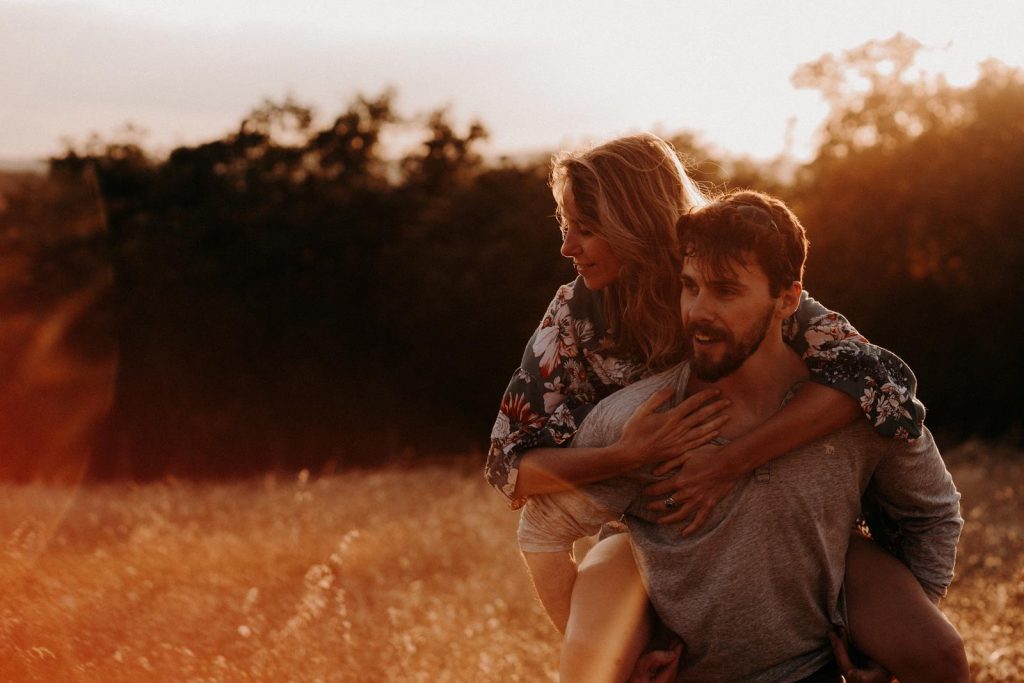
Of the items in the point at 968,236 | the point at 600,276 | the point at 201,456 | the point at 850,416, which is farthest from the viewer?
the point at 201,456

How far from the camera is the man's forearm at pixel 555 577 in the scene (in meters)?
3.37

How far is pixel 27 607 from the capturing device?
15.5 feet

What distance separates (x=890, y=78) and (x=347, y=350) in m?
11.2

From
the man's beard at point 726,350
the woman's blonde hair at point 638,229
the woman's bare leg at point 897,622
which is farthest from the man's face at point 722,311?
the woman's bare leg at point 897,622

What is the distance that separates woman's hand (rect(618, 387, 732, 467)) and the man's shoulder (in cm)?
6

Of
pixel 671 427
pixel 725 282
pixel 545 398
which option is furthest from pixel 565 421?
pixel 725 282

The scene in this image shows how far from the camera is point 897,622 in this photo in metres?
3.21

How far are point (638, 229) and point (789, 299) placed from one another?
1.79ft

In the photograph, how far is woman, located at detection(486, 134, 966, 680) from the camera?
318 centimetres

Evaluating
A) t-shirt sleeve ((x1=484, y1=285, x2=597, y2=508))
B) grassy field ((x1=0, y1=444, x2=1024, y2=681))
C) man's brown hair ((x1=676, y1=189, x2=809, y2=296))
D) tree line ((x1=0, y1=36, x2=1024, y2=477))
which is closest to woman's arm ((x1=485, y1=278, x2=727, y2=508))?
t-shirt sleeve ((x1=484, y1=285, x2=597, y2=508))

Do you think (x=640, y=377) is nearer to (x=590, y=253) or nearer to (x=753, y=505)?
(x=590, y=253)

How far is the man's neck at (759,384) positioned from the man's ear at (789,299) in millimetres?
76

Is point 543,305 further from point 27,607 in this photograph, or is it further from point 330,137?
point 27,607

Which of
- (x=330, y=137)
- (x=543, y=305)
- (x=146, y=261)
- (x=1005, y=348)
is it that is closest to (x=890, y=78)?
(x=1005, y=348)
